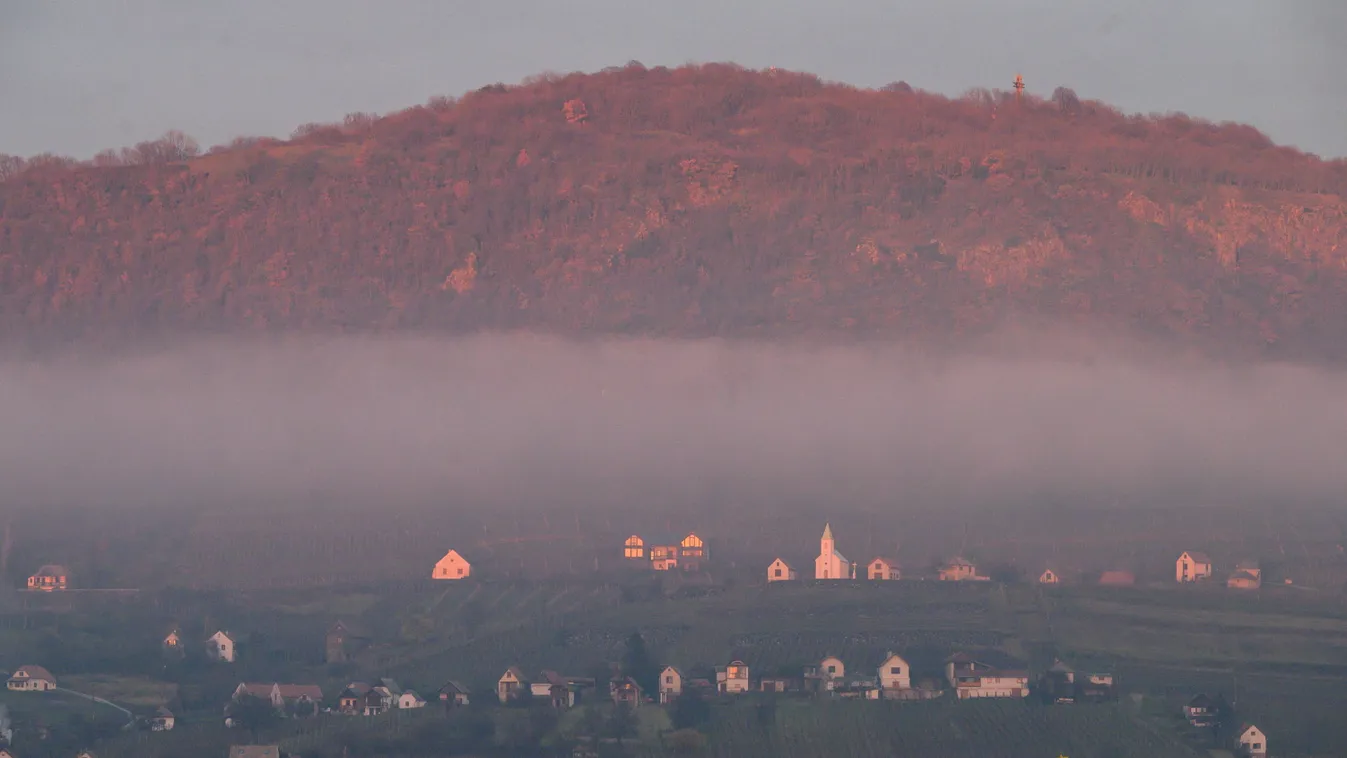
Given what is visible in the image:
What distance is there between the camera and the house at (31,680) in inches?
2884

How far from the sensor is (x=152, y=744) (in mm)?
67875

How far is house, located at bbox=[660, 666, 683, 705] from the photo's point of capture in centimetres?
7250

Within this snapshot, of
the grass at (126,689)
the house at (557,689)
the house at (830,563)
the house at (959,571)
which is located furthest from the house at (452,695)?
the house at (959,571)

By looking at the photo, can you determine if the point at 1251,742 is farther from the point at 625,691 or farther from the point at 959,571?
the point at 625,691

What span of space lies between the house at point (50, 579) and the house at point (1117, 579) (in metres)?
32.7

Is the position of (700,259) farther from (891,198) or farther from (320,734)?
(320,734)

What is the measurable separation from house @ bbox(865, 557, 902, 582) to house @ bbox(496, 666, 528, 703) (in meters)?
13.0

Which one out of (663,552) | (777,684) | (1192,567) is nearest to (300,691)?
(777,684)

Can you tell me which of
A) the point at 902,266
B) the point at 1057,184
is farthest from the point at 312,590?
the point at 1057,184

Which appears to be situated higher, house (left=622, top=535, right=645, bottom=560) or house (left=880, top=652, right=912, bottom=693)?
house (left=622, top=535, right=645, bottom=560)

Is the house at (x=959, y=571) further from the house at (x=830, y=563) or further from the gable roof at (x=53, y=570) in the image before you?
the gable roof at (x=53, y=570)

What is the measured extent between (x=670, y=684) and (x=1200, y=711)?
1478 cm

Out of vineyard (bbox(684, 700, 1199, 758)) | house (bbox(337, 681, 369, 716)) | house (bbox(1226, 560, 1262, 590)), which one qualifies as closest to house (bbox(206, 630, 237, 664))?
house (bbox(337, 681, 369, 716))

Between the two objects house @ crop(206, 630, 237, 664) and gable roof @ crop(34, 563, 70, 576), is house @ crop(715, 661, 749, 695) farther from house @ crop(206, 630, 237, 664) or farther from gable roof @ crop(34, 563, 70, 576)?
gable roof @ crop(34, 563, 70, 576)
